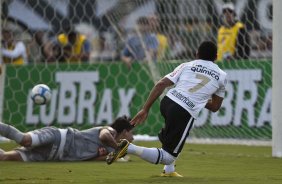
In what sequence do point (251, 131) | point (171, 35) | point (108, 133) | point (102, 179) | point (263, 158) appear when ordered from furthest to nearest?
point (171, 35), point (251, 131), point (263, 158), point (108, 133), point (102, 179)

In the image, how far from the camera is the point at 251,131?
14672 mm

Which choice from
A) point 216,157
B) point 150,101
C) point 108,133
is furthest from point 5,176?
point 216,157

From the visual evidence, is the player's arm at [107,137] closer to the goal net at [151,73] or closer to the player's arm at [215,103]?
the player's arm at [215,103]

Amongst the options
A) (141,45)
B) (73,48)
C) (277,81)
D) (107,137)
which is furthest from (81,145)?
(73,48)

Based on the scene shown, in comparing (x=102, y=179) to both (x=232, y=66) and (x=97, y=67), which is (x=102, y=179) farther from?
(x=97, y=67)

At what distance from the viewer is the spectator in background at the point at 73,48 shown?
17125mm

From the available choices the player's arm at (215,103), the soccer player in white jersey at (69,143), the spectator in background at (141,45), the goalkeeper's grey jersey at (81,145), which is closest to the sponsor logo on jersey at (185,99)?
the player's arm at (215,103)

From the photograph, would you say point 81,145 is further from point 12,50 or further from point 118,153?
point 12,50

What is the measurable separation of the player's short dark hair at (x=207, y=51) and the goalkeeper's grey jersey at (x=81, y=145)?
2.32m

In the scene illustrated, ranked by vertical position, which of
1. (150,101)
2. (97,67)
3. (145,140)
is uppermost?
(150,101)

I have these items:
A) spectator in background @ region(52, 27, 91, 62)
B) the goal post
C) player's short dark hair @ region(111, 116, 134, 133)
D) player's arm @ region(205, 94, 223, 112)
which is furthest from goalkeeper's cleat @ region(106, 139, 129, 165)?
spectator in background @ region(52, 27, 91, 62)

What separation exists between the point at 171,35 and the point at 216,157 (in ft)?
14.6

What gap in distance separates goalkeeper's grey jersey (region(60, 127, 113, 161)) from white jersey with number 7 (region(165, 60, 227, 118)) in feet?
6.96

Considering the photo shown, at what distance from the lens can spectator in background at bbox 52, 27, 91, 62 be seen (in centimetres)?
1712
